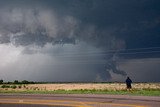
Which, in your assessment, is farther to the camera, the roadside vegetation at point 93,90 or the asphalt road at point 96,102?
the roadside vegetation at point 93,90

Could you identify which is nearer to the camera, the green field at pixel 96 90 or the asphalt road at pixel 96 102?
the asphalt road at pixel 96 102

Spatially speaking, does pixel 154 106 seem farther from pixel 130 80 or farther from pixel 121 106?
pixel 130 80

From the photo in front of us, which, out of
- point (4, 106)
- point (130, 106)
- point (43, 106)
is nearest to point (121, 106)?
point (130, 106)

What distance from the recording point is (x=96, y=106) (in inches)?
779

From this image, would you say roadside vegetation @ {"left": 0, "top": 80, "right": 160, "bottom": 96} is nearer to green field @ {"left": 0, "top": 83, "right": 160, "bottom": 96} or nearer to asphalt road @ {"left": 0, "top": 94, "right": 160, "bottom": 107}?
green field @ {"left": 0, "top": 83, "right": 160, "bottom": 96}

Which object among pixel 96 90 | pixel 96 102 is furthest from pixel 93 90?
pixel 96 102

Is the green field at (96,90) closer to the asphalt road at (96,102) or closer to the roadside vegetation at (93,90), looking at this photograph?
the roadside vegetation at (93,90)

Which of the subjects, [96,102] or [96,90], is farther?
[96,90]

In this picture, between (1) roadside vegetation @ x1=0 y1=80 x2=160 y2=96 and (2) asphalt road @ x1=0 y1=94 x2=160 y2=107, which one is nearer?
(2) asphalt road @ x1=0 y1=94 x2=160 y2=107

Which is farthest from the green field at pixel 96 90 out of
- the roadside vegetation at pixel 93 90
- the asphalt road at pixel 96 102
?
the asphalt road at pixel 96 102

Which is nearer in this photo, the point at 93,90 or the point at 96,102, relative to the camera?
the point at 96,102

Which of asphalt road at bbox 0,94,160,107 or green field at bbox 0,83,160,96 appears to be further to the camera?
green field at bbox 0,83,160,96

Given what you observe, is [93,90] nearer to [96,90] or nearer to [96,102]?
[96,90]

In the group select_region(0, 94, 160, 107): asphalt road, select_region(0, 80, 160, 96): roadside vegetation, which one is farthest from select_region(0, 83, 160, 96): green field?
select_region(0, 94, 160, 107): asphalt road
